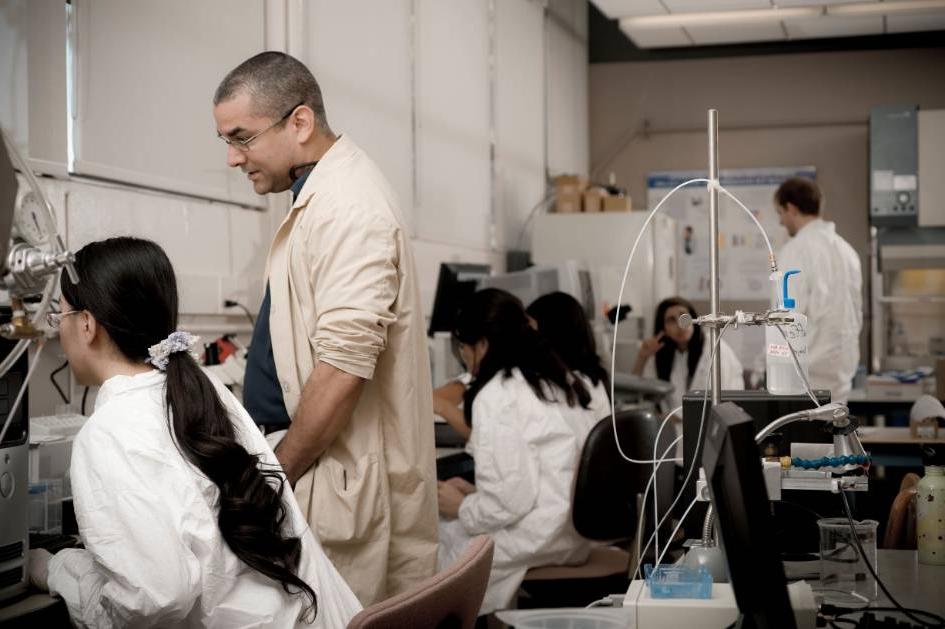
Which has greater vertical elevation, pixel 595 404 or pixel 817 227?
pixel 817 227

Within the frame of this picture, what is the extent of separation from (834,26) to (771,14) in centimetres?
58

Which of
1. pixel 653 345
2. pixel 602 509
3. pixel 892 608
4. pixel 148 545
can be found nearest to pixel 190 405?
pixel 148 545

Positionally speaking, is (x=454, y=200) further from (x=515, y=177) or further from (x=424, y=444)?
(x=424, y=444)

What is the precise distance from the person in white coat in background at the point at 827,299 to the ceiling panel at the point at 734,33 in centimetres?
219

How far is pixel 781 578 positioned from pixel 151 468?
89 centimetres

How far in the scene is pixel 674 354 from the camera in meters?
5.32

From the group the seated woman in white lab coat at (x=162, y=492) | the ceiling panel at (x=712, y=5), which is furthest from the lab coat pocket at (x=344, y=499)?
the ceiling panel at (x=712, y=5)

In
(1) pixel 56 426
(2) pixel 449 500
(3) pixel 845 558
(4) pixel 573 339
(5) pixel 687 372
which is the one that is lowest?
(2) pixel 449 500

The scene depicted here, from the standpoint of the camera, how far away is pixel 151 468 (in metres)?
1.62

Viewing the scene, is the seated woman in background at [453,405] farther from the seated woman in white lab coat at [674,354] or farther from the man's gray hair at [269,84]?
the seated woman in white lab coat at [674,354]

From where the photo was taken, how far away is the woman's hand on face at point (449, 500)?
3.24 meters

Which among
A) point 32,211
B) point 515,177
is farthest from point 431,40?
point 32,211

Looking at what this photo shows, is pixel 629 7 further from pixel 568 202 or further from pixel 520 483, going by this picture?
pixel 520 483

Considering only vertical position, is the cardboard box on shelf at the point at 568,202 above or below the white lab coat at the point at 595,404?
above
